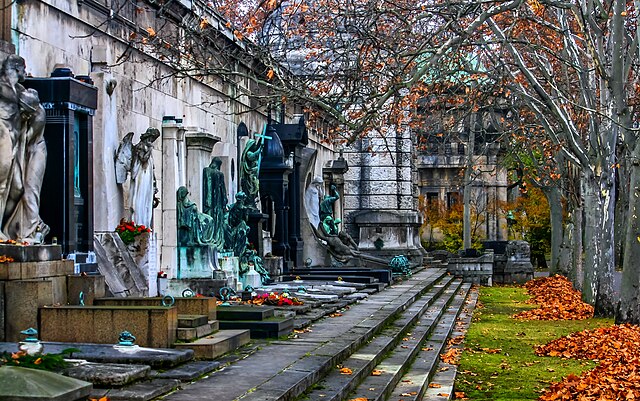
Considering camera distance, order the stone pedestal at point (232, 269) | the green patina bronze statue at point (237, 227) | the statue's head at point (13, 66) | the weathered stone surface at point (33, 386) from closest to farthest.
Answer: the weathered stone surface at point (33, 386) → the statue's head at point (13, 66) → the stone pedestal at point (232, 269) → the green patina bronze statue at point (237, 227)

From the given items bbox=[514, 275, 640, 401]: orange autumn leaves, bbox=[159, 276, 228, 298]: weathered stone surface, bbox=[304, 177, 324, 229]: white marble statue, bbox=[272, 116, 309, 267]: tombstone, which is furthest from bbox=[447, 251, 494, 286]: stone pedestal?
bbox=[159, 276, 228, 298]: weathered stone surface

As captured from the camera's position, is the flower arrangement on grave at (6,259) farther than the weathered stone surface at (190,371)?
Yes

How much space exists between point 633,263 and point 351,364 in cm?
862

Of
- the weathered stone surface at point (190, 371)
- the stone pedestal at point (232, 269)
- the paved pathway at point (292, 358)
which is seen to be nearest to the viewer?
the paved pathway at point (292, 358)

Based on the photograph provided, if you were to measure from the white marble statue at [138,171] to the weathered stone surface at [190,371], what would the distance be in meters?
5.89

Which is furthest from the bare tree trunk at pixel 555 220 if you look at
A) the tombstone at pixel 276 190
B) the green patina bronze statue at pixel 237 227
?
the green patina bronze statue at pixel 237 227

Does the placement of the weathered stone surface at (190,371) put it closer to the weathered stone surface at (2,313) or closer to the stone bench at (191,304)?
the weathered stone surface at (2,313)

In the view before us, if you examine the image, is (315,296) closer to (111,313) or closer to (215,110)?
(215,110)

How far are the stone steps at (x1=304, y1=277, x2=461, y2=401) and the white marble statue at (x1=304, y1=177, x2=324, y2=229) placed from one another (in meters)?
9.66

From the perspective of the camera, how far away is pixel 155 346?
380 inches

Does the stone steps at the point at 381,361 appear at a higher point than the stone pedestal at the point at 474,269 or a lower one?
lower

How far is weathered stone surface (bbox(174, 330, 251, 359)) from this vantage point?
→ 977 centimetres

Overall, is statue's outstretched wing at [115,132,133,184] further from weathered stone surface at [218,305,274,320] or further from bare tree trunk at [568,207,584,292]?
bare tree trunk at [568,207,584,292]

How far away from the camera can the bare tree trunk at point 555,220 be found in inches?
1448
